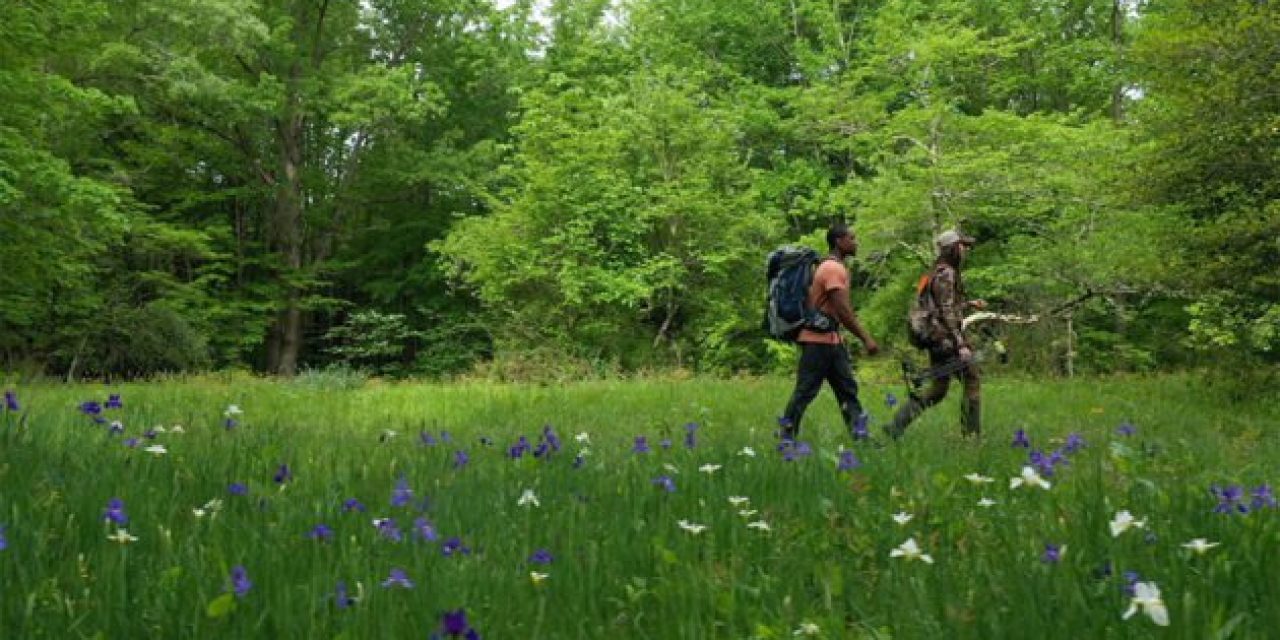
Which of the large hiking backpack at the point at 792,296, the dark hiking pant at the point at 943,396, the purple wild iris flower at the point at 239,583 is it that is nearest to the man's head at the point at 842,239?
the large hiking backpack at the point at 792,296

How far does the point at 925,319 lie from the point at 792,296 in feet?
3.93

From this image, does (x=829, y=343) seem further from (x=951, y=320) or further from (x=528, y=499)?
(x=528, y=499)

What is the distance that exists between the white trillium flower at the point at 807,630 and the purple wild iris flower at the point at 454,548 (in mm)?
1021

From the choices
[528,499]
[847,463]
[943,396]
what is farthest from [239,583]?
[943,396]

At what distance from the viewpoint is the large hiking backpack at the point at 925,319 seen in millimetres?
7332

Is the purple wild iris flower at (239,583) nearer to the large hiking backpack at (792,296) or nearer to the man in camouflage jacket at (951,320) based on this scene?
the large hiking backpack at (792,296)

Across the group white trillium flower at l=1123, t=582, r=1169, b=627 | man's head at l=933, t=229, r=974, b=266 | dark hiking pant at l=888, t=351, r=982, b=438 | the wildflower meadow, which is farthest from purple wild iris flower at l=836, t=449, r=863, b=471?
man's head at l=933, t=229, r=974, b=266

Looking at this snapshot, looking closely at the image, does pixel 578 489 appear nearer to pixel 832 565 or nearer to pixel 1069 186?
pixel 832 565

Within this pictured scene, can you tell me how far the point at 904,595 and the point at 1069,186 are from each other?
17.8 metres

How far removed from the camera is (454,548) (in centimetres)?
252

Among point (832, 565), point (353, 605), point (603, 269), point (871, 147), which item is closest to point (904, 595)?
point (832, 565)

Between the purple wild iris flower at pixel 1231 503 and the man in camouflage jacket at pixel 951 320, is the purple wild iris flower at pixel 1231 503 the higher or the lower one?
the lower one

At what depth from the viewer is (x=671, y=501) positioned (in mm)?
3494

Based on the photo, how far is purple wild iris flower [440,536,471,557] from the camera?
2525 millimetres
